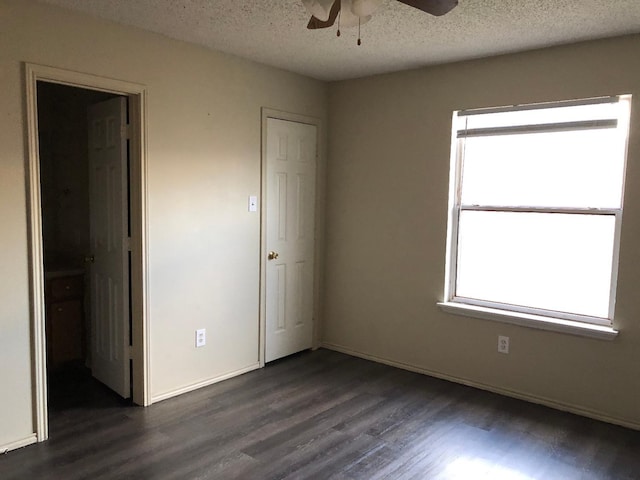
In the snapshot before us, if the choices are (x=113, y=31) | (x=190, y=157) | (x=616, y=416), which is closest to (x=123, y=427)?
(x=190, y=157)

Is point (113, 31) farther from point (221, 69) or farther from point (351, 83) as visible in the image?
point (351, 83)

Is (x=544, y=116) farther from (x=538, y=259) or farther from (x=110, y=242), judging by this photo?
(x=110, y=242)

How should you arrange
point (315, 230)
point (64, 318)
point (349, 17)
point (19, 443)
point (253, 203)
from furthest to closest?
point (315, 230)
point (253, 203)
point (64, 318)
point (19, 443)
point (349, 17)

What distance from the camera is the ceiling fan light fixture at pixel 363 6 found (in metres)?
1.74

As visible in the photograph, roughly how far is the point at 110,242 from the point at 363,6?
2444mm

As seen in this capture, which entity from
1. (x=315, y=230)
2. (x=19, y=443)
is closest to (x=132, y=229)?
(x=19, y=443)

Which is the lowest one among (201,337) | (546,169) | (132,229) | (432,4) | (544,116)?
(201,337)

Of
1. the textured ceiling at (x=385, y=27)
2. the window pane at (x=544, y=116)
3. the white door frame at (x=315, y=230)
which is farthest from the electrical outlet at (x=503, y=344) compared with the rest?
the textured ceiling at (x=385, y=27)

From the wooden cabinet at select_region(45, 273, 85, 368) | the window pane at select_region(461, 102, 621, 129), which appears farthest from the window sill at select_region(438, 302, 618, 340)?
the wooden cabinet at select_region(45, 273, 85, 368)

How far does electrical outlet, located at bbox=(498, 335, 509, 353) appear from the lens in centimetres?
358

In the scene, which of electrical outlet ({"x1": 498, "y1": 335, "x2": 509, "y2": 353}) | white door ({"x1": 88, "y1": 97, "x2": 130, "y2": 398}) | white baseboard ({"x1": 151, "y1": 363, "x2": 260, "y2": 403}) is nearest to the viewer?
white door ({"x1": 88, "y1": 97, "x2": 130, "y2": 398})

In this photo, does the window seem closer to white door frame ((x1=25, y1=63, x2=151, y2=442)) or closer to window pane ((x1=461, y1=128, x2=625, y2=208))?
window pane ((x1=461, y1=128, x2=625, y2=208))

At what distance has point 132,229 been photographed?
324 cm

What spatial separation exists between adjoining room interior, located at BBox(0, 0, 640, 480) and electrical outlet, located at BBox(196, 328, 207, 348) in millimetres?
17
